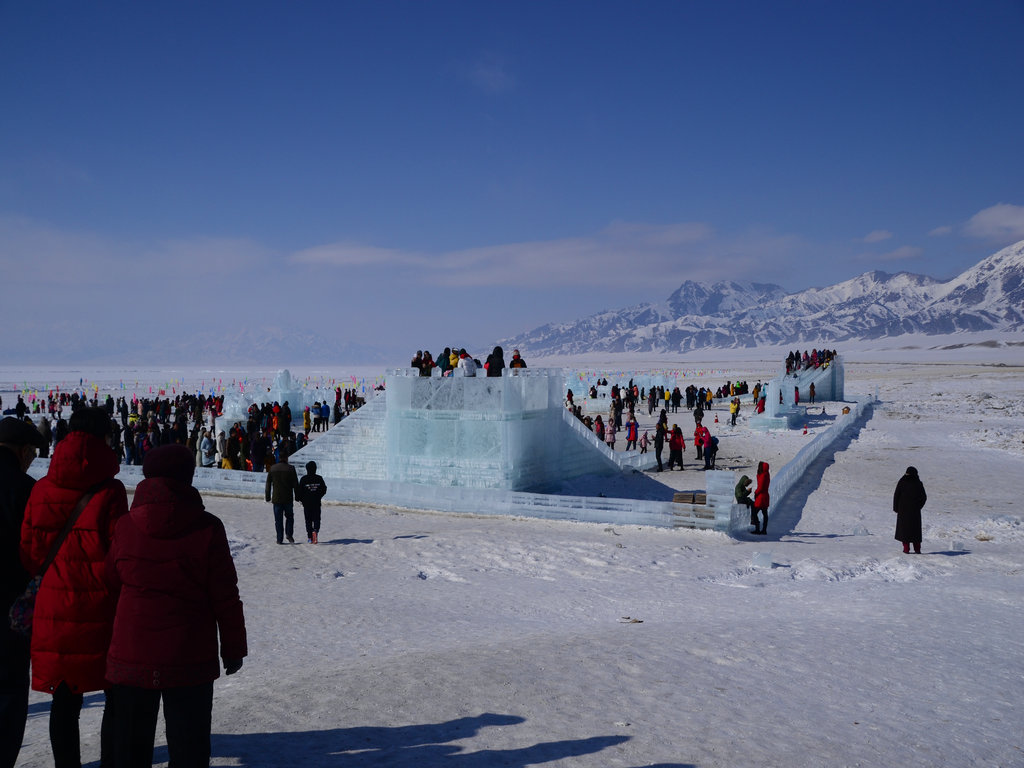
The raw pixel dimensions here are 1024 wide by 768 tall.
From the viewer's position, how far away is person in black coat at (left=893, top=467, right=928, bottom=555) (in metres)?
10.7

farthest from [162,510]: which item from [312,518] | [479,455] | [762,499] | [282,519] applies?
[479,455]

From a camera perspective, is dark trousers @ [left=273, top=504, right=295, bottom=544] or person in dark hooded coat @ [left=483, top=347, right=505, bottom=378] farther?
person in dark hooded coat @ [left=483, top=347, right=505, bottom=378]

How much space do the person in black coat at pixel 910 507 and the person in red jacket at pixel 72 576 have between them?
10.4 m

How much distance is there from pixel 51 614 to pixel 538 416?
15.4 meters

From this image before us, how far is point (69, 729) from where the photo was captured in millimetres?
3391

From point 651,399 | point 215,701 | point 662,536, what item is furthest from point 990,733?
point 651,399

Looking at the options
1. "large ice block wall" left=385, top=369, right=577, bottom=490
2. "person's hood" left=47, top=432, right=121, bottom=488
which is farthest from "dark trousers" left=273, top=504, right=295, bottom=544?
"person's hood" left=47, top=432, right=121, bottom=488

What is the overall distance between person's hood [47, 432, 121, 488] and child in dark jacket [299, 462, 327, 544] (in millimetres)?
8000

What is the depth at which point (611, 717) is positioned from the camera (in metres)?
4.71

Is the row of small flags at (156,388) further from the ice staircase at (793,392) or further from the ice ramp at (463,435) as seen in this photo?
the ice staircase at (793,392)

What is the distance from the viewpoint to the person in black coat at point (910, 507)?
420 inches

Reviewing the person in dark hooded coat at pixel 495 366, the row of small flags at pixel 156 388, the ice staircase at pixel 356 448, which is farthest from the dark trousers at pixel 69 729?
the row of small flags at pixel 156 388

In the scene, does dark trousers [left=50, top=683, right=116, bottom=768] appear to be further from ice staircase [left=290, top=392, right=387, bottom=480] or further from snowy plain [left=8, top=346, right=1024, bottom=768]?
ice staircase [left=290, top=392, right=387, bottom=480]

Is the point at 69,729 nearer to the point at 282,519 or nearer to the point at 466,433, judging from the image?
the point at 282,519
